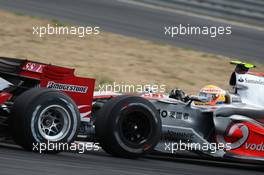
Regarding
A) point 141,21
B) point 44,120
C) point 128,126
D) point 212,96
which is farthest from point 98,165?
point 141,21

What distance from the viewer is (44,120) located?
8164mm

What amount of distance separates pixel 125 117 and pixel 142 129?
338 millimetres

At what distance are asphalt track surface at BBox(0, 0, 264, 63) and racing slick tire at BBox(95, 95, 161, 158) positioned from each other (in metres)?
10.3

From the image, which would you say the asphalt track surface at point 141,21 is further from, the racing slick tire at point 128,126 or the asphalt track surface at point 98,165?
the racing slick tire at point 128,126

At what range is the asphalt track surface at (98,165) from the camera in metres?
7.04

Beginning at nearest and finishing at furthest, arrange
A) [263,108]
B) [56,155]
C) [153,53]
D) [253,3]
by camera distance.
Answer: [56,155] → [263,108] → [153,53] → [253,3]

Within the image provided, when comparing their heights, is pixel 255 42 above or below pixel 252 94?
above

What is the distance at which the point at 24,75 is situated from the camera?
8617mm

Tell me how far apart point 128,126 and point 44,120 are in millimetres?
1049

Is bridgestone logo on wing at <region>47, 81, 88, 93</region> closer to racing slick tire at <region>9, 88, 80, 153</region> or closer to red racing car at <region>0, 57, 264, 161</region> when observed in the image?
red racing car at <region>0, 57, 264, 161</region>

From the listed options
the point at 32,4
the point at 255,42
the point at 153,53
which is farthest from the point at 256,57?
the point at 32,4

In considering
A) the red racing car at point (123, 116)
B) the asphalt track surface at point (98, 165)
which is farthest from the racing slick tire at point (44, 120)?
the asphalt track surface at point (98, 165)

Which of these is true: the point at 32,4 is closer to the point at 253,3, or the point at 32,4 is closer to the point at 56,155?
the point at 253,3

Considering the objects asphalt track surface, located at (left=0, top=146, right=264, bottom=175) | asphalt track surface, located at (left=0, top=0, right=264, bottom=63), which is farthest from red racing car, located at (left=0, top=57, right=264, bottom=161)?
asphalt track surface, located at (left=0, top=0, right=264, bottom=63)
